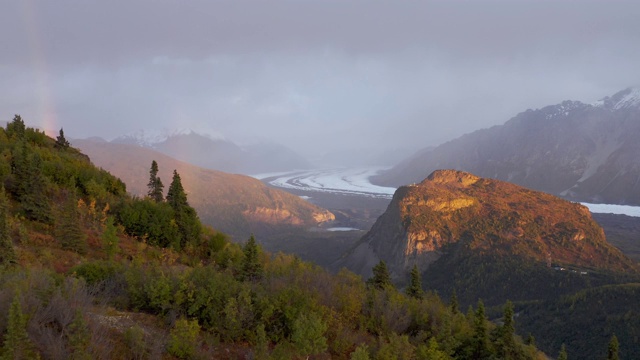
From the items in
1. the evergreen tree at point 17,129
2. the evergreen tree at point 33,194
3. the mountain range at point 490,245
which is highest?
the evergreen tree at point 17,129

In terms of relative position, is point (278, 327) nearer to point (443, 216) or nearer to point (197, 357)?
point (197, 357)

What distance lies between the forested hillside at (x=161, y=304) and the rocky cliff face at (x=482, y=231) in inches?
3944

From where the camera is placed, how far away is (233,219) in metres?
189

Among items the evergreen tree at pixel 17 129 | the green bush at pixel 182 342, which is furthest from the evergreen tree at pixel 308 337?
the evergreen tree at pixel 17 129

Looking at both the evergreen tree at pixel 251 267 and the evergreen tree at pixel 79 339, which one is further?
the evergreen tree at pixel 251 267

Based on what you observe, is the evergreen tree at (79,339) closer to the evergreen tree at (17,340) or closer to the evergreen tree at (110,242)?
the evergreen tree at (17,340)

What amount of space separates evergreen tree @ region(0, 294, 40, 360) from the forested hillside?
0.03 meters

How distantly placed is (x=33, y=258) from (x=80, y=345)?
8.77 m

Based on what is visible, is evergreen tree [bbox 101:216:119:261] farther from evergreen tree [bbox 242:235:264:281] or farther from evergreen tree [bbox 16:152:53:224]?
evergreen tree [bbox 242:235:264:281]

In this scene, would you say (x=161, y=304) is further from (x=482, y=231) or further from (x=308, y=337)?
(x=482, y=231)

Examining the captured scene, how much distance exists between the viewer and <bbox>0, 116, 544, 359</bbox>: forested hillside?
348 inches

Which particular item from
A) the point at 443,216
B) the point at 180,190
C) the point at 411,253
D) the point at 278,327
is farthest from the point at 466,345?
the point at 443,216

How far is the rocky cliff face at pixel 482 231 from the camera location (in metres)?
113

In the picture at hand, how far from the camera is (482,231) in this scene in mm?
122375
